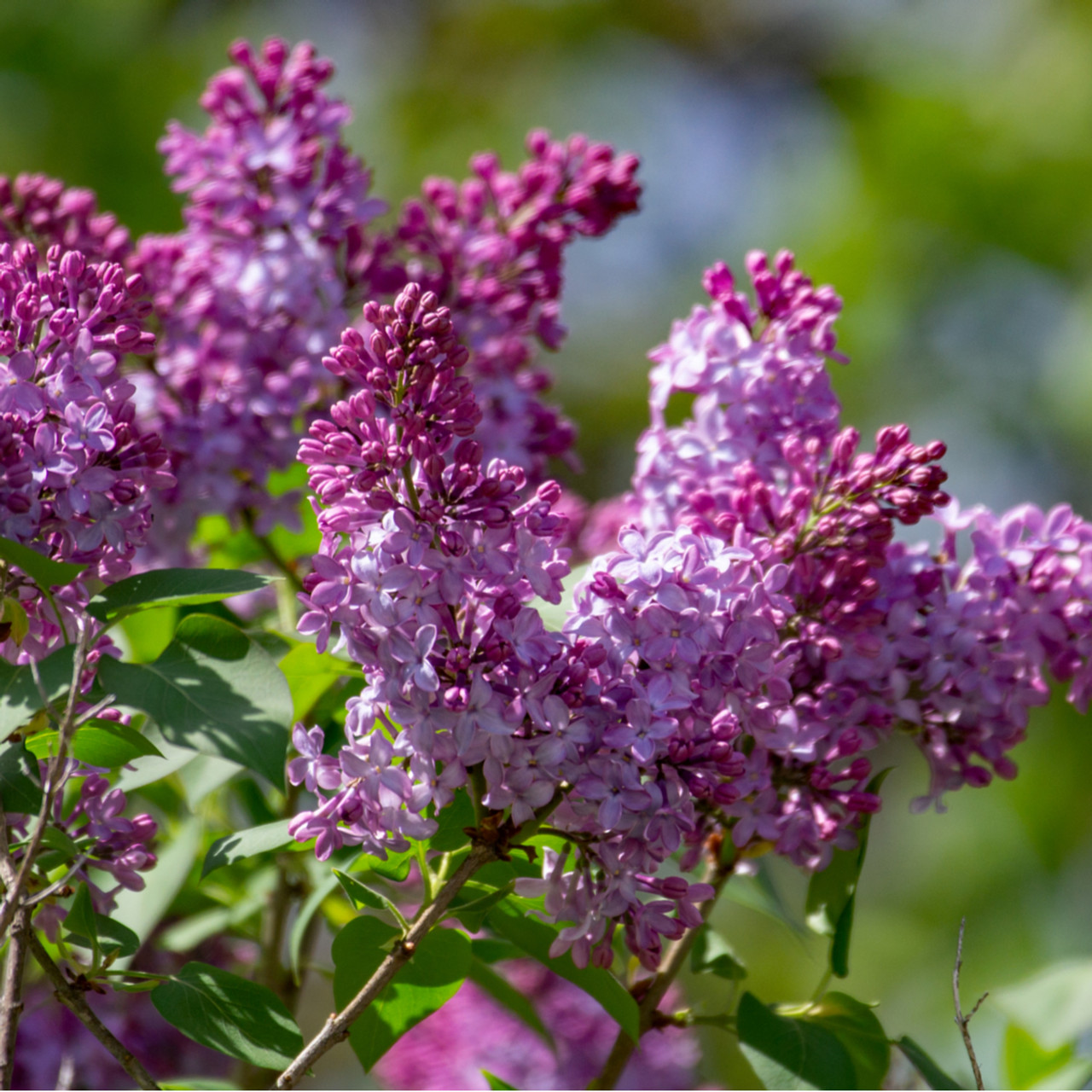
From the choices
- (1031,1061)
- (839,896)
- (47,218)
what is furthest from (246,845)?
(1031,1061)

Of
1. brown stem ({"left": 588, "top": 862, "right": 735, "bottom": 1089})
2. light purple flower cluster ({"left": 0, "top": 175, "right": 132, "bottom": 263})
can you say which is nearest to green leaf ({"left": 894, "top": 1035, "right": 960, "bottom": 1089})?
brown stem ({"left": 588, "top": 862, "right": 735, "bottom": 1089})

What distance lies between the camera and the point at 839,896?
69 cm

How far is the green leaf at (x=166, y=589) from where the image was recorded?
518mm

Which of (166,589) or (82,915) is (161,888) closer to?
(82,915)

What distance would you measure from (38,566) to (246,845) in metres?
0.16

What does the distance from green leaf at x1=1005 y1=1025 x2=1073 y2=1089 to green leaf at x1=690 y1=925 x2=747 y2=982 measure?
30 cm

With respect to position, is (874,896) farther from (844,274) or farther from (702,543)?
(702,543)

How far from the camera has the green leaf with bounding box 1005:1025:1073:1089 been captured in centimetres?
90

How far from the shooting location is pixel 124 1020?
3.30 ft

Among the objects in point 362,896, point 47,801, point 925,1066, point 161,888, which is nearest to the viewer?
point 47,801

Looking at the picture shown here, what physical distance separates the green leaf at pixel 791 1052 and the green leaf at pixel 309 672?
0.27 metres

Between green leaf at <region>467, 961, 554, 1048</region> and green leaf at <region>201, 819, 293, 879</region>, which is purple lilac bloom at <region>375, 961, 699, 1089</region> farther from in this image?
green leaf at <region>201, 819, 293, 879</region>

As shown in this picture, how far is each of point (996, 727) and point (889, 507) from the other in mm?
143

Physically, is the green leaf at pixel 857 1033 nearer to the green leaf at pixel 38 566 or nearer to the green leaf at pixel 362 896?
the green leaf at pixel 362 896
